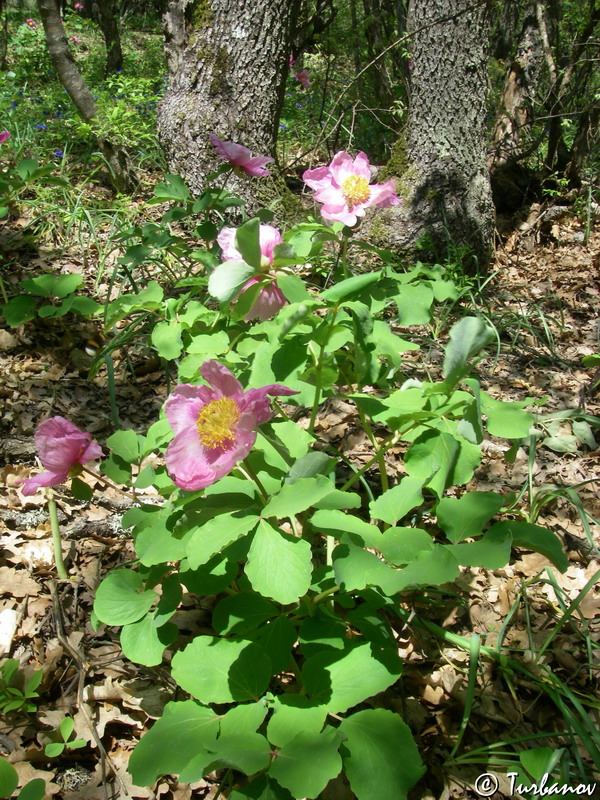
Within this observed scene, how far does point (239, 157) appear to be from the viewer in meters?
1.95

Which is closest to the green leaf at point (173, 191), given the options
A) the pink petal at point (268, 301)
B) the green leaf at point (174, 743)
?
the pink petal at point (268, 301)

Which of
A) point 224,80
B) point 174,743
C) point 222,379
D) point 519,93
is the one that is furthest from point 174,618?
point 519,93

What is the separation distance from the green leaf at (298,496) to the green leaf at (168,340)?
810 mm

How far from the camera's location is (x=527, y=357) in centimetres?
322

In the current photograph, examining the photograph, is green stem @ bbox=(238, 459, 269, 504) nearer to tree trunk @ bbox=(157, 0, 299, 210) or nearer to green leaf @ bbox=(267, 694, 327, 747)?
green leaf @ bbox=(267, 694, 327, 747)

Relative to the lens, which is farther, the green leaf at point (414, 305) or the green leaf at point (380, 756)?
the green leaf at point (414, 305)

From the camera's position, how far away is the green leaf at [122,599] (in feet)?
4.29

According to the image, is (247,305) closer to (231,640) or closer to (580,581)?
(231,640)

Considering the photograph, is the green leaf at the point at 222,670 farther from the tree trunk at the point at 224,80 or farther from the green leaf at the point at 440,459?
the tree trunk at the point at 224,80

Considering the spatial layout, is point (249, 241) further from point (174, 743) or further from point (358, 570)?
point (174, 743)

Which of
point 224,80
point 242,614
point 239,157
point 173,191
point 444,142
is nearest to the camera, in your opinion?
point 242,614

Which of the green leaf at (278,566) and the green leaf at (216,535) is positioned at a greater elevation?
the green leaf at (216,535)

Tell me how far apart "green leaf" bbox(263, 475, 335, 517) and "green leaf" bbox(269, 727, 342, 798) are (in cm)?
39

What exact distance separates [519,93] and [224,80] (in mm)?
2773
